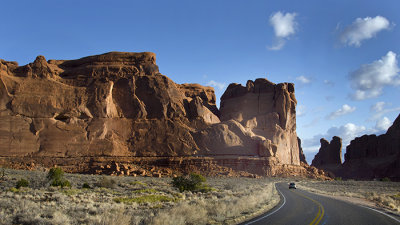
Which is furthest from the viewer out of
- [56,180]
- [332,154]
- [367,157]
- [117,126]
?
[332,154]

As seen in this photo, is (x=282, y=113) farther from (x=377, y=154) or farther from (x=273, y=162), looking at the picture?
(x=377, y=154)

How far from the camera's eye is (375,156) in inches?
4616

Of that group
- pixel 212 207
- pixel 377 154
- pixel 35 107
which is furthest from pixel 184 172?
pixel 377 154

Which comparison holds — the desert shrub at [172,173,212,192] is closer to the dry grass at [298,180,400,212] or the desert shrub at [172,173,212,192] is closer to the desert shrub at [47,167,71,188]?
the desert shrub at [47,167,71,188]

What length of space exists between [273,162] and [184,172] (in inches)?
719

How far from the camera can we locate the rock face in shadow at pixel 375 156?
350 ft

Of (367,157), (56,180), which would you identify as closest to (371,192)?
(56,180)

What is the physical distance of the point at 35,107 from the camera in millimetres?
61500

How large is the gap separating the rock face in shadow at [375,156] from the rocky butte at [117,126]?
45.5 m

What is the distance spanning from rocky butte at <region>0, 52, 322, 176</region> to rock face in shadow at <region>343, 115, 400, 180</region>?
4548 centimetres

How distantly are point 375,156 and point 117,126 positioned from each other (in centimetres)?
8964

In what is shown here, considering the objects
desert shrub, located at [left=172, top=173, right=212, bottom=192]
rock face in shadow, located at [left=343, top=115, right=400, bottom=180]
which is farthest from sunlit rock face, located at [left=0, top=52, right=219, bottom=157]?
rock face in shadow, located at [left=343, top=115, right=400, bottom=180]

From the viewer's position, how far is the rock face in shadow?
10681cm

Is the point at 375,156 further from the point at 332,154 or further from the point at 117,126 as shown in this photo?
the point at 117,126
